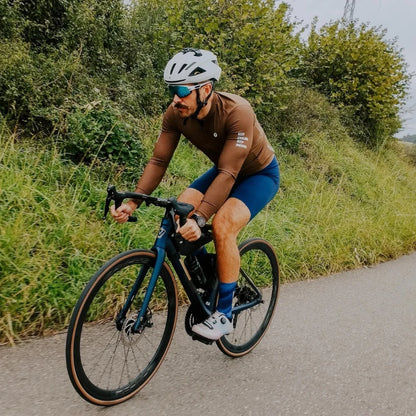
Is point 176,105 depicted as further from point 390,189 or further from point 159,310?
point 390,189

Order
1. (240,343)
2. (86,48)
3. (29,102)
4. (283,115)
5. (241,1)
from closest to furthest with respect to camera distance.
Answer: (240,343)
(29,102)
(86,48)
(241,1)
(283,115)

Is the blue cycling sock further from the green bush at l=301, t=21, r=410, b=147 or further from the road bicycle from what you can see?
the green bush at l=301, t=21, r=410, b=147

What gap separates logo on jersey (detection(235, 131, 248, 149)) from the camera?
257 centimetres

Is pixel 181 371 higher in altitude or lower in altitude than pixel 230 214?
lower

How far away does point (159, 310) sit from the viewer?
11.2 ft

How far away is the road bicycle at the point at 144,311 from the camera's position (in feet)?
7.41

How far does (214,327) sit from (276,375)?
2.24 ft

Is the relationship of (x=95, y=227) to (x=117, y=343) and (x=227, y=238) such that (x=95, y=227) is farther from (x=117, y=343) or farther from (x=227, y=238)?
(x=227, y=238)

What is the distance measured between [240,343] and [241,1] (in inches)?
258

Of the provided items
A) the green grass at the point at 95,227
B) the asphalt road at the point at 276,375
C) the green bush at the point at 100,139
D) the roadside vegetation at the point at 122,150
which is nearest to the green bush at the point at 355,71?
the roadside vegetation at the point at 122,150

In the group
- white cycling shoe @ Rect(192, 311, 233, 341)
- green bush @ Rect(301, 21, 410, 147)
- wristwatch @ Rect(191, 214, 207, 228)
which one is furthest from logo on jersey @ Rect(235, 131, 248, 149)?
green bush @ Rect(301, 21, 410, 147)

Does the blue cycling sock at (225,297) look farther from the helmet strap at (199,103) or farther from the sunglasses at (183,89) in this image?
the sunglasses at (183,89)

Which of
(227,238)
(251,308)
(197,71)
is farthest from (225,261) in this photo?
(197,71)

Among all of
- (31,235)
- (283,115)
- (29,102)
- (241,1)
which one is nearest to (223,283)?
(31,235)
